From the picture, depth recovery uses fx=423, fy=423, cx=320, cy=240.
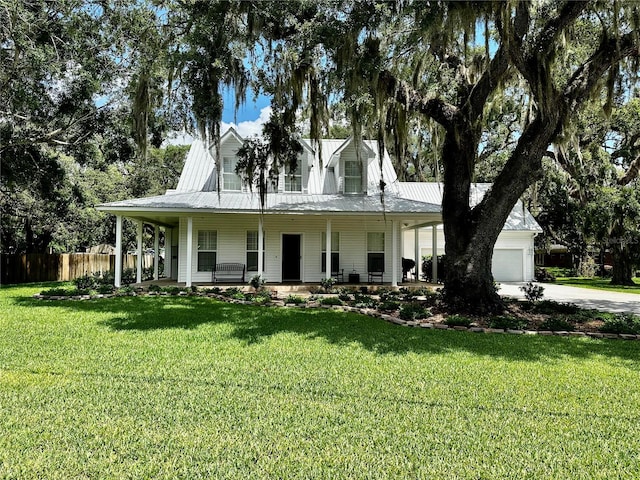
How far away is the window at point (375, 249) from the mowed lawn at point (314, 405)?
984cm

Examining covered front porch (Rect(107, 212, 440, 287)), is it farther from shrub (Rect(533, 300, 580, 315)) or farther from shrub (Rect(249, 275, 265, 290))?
shrub (Rect(533, 300, 580, 315))

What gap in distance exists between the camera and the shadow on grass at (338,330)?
6441 mm

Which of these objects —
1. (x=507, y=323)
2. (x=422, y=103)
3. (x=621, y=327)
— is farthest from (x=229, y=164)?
(x=621, y=327)

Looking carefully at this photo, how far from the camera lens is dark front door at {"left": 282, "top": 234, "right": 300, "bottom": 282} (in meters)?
17.1

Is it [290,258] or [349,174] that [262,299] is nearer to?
[290,258]

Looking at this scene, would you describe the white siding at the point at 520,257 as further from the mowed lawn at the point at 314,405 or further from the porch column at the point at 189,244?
the mowed lawn at the point at 314,405

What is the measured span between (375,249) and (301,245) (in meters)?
3.03

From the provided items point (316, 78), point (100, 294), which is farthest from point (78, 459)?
point (100, 294)

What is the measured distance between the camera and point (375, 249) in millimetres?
17266

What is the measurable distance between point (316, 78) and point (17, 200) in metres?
16.8

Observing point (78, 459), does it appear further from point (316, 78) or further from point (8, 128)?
point (8, 128)

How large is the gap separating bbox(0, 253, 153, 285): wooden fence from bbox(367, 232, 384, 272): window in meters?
13.0

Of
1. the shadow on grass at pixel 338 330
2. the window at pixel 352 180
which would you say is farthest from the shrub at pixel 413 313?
the window at pixel 352 180

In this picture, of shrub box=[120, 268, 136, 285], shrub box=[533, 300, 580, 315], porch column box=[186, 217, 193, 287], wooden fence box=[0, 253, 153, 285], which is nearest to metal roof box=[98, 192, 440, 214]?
porch column box=[186, 217, 193, 287]
